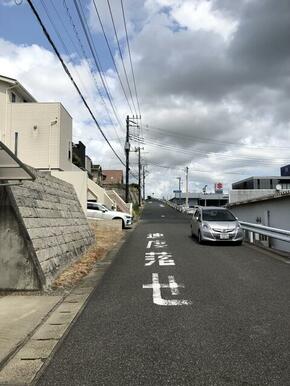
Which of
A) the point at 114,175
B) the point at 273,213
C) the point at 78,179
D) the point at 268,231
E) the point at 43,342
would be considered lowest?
the point at 43,342

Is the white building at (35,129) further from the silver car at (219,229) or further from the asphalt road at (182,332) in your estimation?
the asphalt road at (182,332)

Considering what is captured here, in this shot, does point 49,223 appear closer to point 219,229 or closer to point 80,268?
point 80,268

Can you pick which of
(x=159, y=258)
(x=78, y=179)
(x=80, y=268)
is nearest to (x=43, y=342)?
(x=80, y=268)

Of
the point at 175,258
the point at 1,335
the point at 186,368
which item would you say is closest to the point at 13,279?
the point at 1,335

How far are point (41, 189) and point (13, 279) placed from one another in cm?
342

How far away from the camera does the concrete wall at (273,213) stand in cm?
2682

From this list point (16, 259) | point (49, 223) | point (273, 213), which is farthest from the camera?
point (273, 213)

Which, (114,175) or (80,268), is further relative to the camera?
(114,175)

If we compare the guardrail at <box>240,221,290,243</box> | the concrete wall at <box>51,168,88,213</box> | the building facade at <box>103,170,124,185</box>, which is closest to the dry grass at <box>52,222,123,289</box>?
the guardrail at <box>240,221,290,243</box>

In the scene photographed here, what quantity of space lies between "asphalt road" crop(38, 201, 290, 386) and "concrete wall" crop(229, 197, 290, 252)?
16.1m

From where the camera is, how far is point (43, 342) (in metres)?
5.93

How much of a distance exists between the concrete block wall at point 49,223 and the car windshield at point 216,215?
20.8 ft

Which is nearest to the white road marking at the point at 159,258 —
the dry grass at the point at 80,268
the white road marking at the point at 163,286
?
the dry grass at the point at 80,268

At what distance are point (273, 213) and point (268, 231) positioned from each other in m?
12.6
